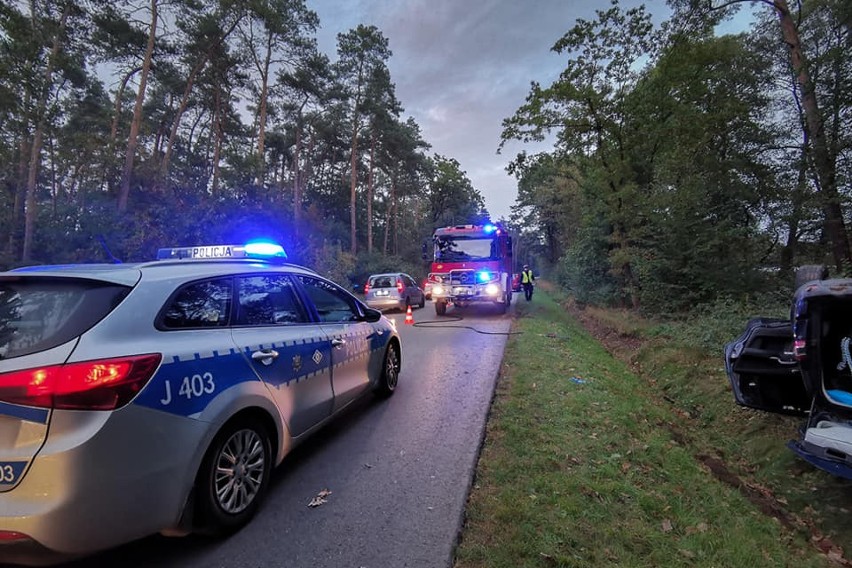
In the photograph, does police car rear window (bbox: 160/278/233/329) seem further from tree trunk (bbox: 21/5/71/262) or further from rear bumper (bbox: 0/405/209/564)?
tree trunk (bbox: 21/5/71/262)

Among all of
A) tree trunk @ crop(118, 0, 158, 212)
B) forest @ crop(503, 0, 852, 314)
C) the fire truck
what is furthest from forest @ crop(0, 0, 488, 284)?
forest @ crop(503, 0, 852, 314)

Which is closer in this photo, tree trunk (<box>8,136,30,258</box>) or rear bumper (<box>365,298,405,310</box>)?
rear bumper (<box>365,298,405,310</box>)

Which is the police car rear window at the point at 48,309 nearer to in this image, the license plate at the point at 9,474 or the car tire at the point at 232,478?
the license plate at the point at 9,474

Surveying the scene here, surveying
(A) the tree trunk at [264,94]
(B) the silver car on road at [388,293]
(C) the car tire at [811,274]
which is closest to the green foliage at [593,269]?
(B) the silver car on road at [388,293]

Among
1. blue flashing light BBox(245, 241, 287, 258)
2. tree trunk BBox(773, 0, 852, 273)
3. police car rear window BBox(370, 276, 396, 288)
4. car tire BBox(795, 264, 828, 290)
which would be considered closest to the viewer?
car tire BBox(795, 264, 828, 290)

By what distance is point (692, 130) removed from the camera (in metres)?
12.1

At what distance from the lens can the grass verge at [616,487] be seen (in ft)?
8.73

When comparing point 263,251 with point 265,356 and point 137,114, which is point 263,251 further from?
point 137,114

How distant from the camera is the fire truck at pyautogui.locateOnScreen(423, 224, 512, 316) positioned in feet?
45.1

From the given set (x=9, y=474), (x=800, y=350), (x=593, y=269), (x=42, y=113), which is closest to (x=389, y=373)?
(x=9, y=474)

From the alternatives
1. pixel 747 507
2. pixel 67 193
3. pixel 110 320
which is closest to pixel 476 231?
pixel 747 507

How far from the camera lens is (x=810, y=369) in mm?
3383

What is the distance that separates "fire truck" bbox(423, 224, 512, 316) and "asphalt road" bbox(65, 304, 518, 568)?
26.4ft

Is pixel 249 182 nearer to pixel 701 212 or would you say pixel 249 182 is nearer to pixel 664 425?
pixel 701 212
